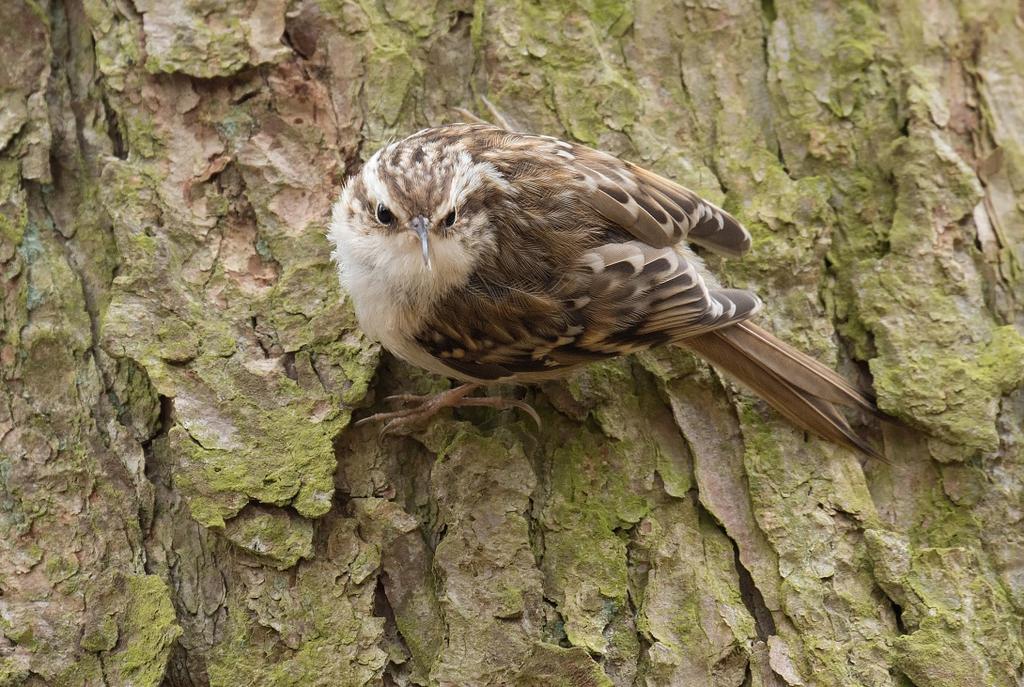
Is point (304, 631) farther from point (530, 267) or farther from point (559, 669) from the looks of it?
point (530, 267)

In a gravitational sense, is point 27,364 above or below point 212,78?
below

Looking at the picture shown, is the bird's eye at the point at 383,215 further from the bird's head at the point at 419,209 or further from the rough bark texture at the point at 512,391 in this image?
the rough bark texture at the point at 512,391

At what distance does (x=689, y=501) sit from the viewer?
2342mm

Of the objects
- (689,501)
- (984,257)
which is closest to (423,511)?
(689,501)

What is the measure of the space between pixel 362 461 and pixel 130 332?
0.62 metres

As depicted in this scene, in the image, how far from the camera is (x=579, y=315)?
2516 mm

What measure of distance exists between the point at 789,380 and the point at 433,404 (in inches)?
34.6

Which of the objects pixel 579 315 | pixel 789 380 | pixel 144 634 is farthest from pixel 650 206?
pixel 144 634

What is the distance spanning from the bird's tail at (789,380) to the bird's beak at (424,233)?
28.0 inches

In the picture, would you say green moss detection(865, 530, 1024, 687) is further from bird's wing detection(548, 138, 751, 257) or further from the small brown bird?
bird's wing detection(548, 138, 751, 257)

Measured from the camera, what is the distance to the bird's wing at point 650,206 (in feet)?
8.34

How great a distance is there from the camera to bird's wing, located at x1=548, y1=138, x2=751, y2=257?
2543mm

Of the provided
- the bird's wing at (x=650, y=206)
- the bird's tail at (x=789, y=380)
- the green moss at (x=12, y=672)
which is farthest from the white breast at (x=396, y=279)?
the green moss at (x=12, y=672)

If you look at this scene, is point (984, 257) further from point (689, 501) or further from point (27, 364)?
point (27, 364)
